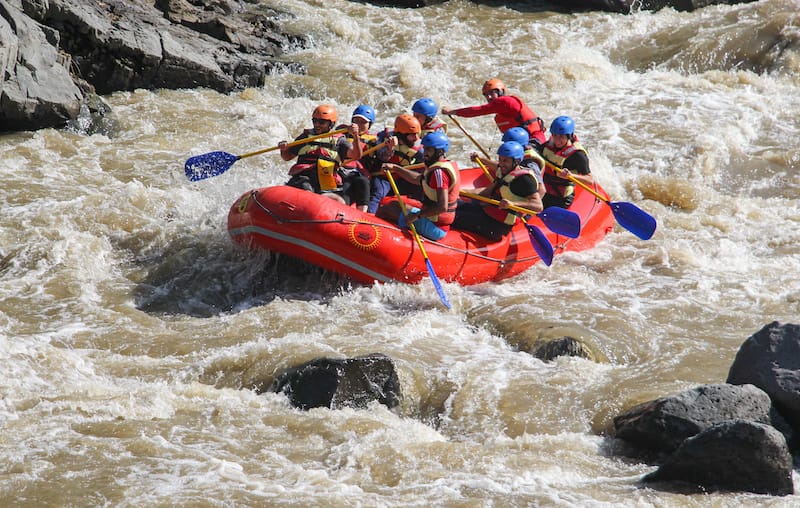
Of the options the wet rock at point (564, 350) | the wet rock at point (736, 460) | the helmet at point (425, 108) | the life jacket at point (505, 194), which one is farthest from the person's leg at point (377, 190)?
the wet rock at point (736, 460)

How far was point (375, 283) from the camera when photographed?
7.54m

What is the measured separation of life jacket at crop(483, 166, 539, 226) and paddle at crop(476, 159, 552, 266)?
17 cm

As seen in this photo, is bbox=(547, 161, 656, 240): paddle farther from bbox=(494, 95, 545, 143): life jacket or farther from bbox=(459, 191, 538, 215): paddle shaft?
bbox=(494, 95, 545, 143): life jacket

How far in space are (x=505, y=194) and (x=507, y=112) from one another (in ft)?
5.99

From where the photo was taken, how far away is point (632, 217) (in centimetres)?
855

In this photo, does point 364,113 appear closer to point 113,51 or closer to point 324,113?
point 324,113

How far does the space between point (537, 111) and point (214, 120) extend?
426cm

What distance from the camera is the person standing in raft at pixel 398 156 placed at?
819 centimetres

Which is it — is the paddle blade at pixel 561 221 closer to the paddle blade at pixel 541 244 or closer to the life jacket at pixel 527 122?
the paddle blade at pixel 541 244

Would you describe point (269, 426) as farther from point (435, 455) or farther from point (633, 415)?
point (633, 415)

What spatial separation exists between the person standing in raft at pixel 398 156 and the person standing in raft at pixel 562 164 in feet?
4.11

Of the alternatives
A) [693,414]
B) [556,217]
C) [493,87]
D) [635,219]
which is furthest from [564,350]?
[493,87]

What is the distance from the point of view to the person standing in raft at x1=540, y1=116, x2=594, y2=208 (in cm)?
862

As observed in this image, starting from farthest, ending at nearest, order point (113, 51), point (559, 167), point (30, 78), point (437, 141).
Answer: point (113, 51), point (30, 78), point (559, 167), point (437, 141)
